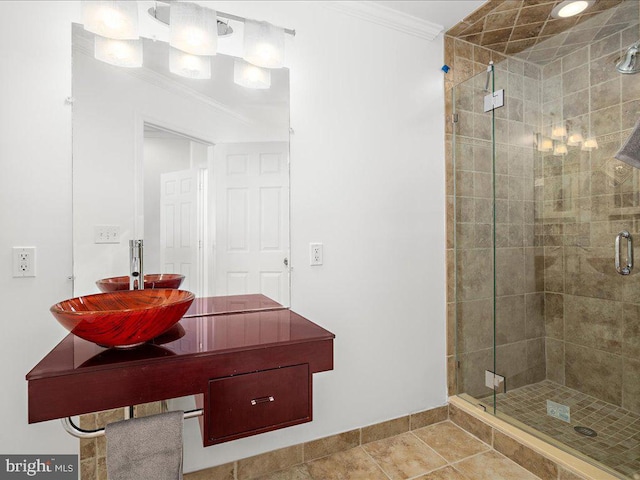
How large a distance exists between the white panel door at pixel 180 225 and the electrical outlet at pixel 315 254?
575 millimetres

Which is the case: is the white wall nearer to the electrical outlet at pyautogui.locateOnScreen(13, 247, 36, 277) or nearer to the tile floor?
the electrical outlet at pyautogui.locateOnScreen(13, 247, 36, 277)

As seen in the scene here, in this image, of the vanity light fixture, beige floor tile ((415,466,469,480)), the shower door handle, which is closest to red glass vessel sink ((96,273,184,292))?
beige floor tile ((415,466,469,480))

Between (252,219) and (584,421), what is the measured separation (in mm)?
1880

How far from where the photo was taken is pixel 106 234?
4.81ft

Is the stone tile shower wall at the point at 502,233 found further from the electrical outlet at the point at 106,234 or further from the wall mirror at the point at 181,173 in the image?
the electrical outlet at the point at 106,234

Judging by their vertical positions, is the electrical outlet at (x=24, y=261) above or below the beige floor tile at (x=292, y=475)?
above

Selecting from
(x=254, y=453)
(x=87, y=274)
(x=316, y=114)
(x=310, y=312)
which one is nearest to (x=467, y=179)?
(x=316, y=114)

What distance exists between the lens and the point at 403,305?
215 cm

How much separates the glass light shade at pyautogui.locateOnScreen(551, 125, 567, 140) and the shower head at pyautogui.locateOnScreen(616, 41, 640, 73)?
1.05 feet

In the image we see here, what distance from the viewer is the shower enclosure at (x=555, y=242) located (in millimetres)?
1687

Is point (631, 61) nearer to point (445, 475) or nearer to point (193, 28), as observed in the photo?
point (193, 28)

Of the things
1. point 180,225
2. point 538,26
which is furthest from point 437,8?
point 180,225

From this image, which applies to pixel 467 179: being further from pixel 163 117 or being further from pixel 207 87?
pixel 163 117

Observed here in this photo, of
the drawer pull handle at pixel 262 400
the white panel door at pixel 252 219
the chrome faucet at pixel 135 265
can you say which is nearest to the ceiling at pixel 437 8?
the white panel door at pixel 252 219
